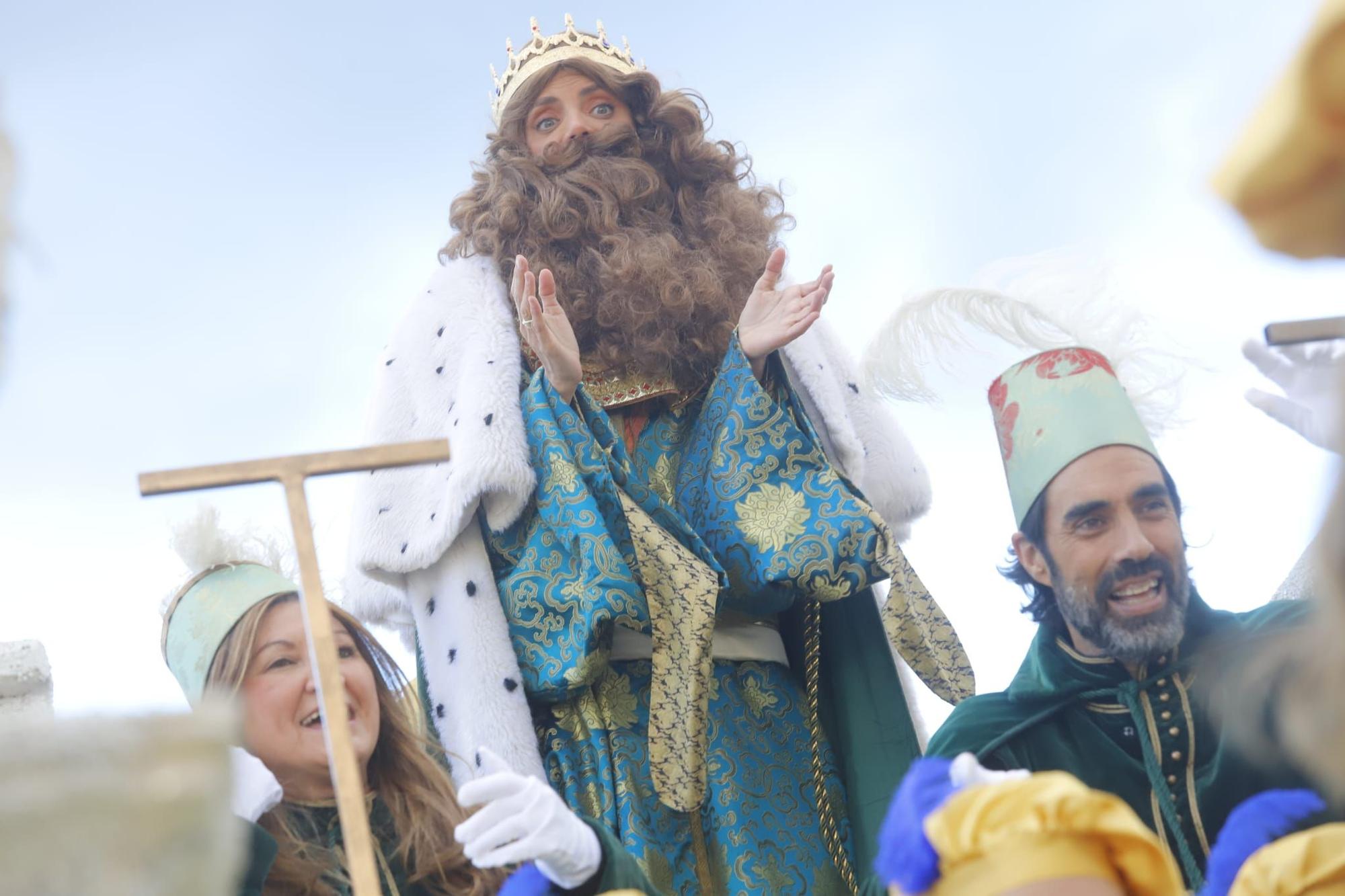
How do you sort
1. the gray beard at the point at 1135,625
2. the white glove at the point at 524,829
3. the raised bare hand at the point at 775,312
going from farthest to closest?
the raised bare hand at the point at 775,312 < the gray beard at the point at 1135,625 < the white glove at the point at 524,829

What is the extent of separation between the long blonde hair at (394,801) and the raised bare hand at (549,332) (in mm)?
755

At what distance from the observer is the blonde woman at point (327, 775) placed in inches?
119

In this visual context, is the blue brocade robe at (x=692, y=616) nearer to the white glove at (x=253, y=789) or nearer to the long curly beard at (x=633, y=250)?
the long curly beard at (x=633, y=250)

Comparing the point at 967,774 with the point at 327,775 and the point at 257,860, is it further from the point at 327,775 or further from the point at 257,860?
the point at 327,775

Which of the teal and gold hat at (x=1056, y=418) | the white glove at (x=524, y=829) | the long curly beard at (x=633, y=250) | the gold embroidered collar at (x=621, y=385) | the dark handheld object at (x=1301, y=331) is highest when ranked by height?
the long curly beard at (x=633, y=250)

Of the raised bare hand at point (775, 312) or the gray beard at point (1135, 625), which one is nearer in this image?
the gray beard at point (1135, 625)

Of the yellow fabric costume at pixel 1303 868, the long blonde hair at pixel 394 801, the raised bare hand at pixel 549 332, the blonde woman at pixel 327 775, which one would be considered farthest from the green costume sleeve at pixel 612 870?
the raised bare hand at pixel 549 332

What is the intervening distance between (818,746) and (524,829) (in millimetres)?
1485

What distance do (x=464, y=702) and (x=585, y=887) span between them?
110 cm

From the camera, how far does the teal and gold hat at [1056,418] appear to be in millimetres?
3920

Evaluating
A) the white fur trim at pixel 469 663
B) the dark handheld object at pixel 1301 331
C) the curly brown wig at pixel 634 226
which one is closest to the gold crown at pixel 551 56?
the curly brown wig at pixel 634 226

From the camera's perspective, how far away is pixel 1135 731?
3.74 m

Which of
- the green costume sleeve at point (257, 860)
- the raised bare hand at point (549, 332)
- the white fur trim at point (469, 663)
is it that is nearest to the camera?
the green costume sleeve at point (257, 860)

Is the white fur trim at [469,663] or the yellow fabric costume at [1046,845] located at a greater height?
the white fur trim at [469,663]
